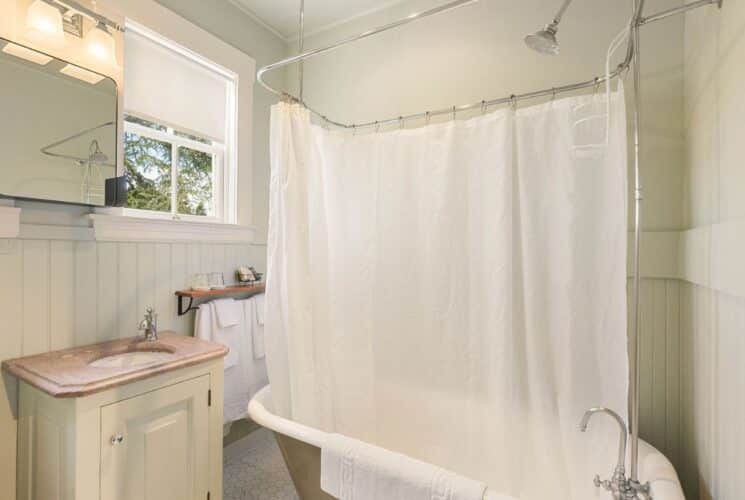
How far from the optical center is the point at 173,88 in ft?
6.50

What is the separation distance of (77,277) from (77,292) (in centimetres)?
7

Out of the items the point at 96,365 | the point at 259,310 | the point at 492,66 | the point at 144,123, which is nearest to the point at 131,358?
the point at 96,365

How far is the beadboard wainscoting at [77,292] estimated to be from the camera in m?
1.37

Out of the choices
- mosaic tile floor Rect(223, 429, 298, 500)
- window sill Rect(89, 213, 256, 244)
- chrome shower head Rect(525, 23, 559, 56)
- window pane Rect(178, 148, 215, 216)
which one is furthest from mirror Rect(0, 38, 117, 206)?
chrome shower head Rect(525, 23, 559, 56)

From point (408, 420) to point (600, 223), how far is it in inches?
51.1

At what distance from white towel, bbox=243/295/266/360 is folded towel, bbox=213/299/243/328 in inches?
3.4

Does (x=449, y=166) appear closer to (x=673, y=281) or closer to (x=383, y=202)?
(x=383, y=202)

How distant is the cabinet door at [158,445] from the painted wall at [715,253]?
1735 mm

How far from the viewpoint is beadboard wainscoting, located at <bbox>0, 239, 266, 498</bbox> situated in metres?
1.37

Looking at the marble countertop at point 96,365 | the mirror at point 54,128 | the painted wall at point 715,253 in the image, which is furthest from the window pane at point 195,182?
the painted wall at point 715,253

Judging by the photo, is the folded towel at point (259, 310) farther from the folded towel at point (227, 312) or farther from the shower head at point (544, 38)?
the shower head at point (544, 38)

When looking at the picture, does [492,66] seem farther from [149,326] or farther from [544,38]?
[149,326]

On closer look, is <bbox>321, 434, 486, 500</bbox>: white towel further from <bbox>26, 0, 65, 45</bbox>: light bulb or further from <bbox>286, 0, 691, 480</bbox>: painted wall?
<bbox>26, 0, 65, 45</bbox>: light bulb

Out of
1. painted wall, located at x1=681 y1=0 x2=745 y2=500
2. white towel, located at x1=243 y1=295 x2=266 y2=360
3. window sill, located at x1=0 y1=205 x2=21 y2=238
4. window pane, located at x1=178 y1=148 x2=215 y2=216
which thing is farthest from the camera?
white towel, located at x1=243 y1=295 x2=266 y2=360
